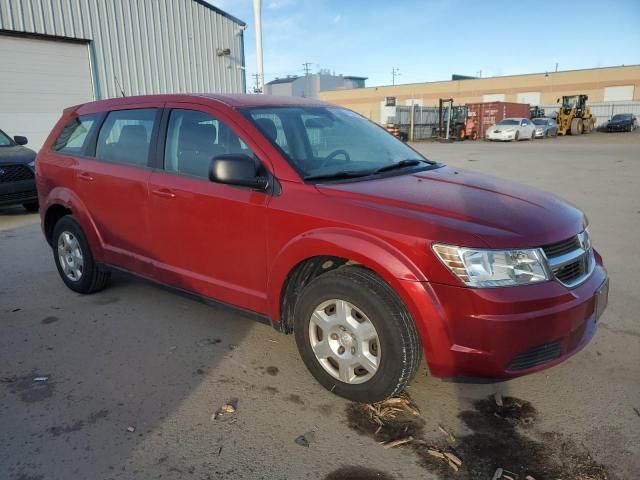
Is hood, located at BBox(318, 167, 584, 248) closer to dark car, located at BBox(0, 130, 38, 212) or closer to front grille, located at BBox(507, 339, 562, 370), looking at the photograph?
front grille, located at BBox(507, 339, 562, 370)

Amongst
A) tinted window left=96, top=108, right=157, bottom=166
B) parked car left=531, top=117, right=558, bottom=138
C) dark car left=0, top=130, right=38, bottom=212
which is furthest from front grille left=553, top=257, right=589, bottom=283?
parked car left=531, top=117, right=558, bottom=138

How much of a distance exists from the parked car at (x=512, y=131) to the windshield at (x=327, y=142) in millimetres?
31568

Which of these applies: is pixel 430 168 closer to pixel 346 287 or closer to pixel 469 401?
pixel 346 287

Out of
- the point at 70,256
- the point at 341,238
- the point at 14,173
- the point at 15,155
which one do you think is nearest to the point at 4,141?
the point at 15,155

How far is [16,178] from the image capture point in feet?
28.1

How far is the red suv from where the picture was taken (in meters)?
2.45

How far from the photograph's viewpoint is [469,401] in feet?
9.70

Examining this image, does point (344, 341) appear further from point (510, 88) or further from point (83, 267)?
point (510, 88)

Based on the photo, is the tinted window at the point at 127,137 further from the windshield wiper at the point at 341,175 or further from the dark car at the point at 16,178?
the dark car at the point at 16,178

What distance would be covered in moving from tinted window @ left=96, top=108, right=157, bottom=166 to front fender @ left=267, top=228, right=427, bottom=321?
5.27ft

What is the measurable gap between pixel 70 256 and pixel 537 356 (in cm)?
414

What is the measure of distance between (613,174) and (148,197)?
1310 centimetres

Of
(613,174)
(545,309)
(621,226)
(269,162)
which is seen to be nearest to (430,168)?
(269,162)

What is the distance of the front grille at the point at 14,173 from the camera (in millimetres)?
8406
